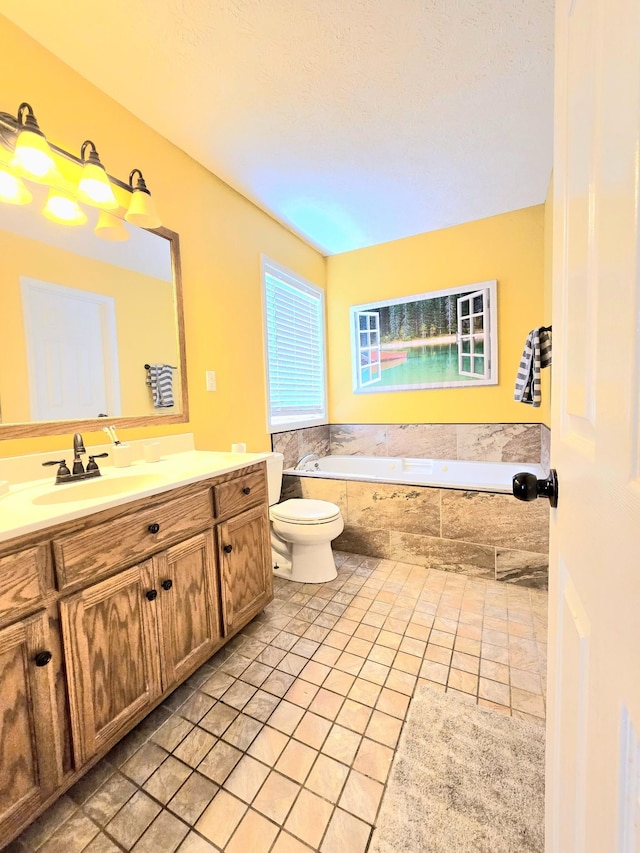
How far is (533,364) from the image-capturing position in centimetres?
192

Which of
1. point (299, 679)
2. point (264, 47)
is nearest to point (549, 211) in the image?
point (264, 47)

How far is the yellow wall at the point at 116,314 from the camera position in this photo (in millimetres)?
1276

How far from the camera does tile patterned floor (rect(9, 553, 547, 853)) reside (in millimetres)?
923

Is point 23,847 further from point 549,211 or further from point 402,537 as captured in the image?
point 549,211

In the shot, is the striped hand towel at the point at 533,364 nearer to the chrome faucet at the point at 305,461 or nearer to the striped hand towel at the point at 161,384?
the chrome faucet at the point at 305,461

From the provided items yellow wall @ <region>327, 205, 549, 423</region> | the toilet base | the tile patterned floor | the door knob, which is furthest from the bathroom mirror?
yellow wall @ <region>327, 205, 549, 423</region>

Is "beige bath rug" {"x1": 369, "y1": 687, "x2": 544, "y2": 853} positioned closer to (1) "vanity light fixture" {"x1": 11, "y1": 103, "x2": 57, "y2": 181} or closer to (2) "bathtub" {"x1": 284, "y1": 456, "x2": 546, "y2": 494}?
(2) "bathtub" {"x1": 284, "y1": 456, "x2": 546, "y2": 494}

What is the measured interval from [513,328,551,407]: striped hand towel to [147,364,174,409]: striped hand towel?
6.30ft

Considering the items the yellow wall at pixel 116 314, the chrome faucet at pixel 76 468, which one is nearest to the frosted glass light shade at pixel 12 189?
the yellow wall at pixel 116 314

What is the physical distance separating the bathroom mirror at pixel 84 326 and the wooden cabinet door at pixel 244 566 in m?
0.69

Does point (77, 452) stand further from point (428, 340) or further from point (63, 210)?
point (428, 340)

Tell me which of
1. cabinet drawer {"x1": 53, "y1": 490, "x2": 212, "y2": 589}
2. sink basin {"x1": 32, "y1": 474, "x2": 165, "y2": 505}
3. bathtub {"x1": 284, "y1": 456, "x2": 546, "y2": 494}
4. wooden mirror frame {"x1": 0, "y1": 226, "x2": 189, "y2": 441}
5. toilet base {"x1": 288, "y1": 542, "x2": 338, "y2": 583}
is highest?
wooden mirror frame {"x1": 0, "y1": 226, "x2": 189, "y2": 441}

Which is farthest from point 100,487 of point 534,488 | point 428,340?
point 428,340

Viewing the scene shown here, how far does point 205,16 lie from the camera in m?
1.28
